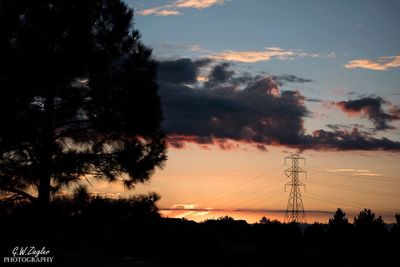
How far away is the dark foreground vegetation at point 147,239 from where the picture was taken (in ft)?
53.1

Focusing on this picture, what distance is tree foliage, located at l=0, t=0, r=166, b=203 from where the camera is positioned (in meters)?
16.4

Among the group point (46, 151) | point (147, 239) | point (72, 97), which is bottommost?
point (147, 239)

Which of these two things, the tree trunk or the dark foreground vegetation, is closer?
the dark foreground vegetation

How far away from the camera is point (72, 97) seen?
1748 cm

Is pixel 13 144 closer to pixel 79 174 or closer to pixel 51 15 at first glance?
pixel 79 174

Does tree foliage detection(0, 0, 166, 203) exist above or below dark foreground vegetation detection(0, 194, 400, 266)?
above

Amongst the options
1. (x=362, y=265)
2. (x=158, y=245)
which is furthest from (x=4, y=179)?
(x=362, y=265)

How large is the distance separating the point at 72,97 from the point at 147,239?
486 inches

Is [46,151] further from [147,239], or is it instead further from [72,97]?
[147,239]

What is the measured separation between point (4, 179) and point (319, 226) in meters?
48.7

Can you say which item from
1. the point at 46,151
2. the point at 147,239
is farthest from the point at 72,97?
the point at 147,239

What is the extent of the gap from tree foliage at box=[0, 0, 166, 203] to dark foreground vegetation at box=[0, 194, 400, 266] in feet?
3.51

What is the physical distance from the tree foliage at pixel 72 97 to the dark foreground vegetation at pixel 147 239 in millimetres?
1069

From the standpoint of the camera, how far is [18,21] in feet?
56.2
